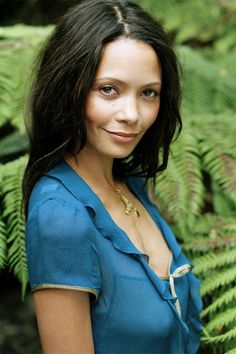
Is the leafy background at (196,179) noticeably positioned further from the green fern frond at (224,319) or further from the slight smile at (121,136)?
the slight smile at (121,136)

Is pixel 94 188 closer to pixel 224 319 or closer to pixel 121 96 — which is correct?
pixel 121 96

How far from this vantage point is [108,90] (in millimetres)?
1757

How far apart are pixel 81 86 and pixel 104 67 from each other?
9cm

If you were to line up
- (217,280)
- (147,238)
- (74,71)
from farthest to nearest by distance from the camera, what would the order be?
1. (217,280)
2. (147,238)
3. (74,71)

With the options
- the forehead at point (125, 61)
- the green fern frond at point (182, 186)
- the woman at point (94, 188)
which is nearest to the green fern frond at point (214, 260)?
the green fern frond at point (182, 186)

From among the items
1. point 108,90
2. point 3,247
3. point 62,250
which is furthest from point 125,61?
point 3,247

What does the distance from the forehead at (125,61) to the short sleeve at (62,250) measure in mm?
436

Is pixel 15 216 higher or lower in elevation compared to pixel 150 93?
lower

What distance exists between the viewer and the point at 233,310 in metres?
2.15

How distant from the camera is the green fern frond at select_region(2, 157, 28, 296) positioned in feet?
7.28

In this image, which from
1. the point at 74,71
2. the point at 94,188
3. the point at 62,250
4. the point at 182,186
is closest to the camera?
the point at 62,250

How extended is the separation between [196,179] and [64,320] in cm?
120

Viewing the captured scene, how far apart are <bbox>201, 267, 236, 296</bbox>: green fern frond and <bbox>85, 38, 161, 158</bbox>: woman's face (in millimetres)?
792

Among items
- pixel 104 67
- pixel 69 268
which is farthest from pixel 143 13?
pixel 69 268
